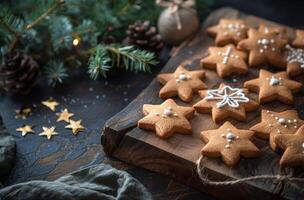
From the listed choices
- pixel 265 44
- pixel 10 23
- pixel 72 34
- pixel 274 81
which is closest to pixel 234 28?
pixel 265 44

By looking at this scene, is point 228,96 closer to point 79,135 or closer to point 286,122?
point 286,122

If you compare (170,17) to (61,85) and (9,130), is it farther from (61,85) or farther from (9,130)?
(9,130)

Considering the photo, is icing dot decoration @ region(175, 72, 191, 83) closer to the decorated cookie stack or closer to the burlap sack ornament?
the decorated cookie stack

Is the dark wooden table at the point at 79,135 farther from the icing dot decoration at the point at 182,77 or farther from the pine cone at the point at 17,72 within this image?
the icing dot decoration at the point at 182,77

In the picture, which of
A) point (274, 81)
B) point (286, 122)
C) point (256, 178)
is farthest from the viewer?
point (274, 81)

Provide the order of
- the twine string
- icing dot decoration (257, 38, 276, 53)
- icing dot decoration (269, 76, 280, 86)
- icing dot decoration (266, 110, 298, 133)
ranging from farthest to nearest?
1. icing dot decoration (257, 38, 276, 53)
2. icing dot decoration (269, 76, 280, 86)
3. icing dot decoration (266, 110, 298, 133)
4. the twine string

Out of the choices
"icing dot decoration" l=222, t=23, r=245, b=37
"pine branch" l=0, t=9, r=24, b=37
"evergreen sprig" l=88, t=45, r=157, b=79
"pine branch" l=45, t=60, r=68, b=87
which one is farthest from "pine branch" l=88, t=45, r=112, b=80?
"icing dot decoration" l=222, t=23, r=245, b=37

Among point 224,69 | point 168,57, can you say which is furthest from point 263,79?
point 168,57
